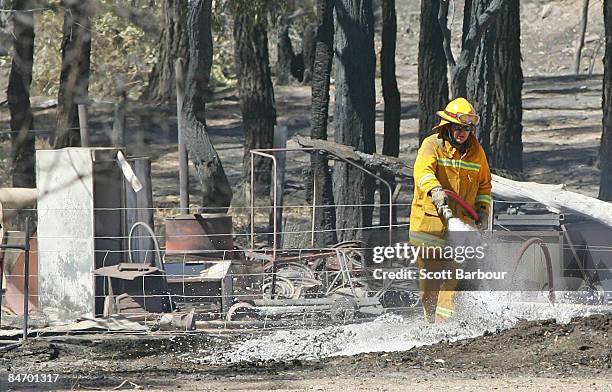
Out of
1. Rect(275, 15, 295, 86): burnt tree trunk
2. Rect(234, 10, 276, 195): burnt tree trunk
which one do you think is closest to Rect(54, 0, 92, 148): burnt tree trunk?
Rect(234, 10, 276, 195): burnt tree trunk

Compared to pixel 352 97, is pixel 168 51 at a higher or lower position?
higher

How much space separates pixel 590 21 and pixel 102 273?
126ft

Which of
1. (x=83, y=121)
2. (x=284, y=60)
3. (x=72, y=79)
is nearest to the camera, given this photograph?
(x=83, y=121)

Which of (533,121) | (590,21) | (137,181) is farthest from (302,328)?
(590,21)

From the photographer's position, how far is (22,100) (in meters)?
18.9

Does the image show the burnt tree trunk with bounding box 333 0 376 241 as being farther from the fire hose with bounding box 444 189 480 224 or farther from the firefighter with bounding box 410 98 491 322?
the fire hose with bounding box 444 189 480 224

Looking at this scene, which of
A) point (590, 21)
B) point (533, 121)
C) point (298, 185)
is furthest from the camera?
point (590, 21)

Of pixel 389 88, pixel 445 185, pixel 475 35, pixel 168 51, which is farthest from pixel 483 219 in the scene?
pixel 168 51

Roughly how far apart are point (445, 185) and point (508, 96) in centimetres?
1057

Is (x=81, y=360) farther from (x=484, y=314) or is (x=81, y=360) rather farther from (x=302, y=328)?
(x=484, y=314)

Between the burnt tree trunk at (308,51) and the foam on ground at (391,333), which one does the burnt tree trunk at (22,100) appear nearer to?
the foam on ground at (391,333)

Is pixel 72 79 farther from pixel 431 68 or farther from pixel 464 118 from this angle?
pixel 464 118

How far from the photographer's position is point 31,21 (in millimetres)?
16281

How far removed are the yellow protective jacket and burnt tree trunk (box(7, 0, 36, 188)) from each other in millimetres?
6945
